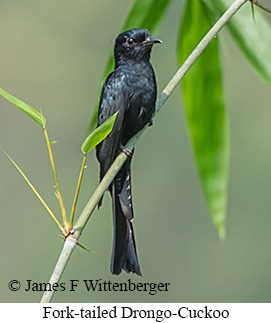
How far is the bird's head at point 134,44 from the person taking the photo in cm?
104

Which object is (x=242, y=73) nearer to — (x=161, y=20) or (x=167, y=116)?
(x=167, y=116)

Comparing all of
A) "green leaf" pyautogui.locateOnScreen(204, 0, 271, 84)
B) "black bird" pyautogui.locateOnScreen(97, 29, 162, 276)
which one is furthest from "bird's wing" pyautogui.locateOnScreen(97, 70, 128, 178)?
"green leaf" pyautogui.locateOnScreen(204, 0, 271, 84)

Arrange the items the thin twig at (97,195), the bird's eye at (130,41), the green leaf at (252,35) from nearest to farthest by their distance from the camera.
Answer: the thin twig at (97,195), the green leaf at (252,35), the bird's eye at (130,41)

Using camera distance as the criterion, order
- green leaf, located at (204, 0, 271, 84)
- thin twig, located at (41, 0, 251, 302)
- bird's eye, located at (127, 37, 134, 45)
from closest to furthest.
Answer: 1. thin twig, located at (41, 0, 251, 302)
2. green leaf, located at (204, 0, 271, 84)
3. bird's eye, located at (127, 37, 134, 45)

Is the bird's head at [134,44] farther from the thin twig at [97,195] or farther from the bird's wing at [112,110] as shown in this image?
the thin twig at [97,195]

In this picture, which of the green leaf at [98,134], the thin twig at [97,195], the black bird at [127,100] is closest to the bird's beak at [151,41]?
the black bird at [127,100]

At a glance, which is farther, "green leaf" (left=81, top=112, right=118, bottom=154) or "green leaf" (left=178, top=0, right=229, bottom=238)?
"green leaf" (left=178, top=0, right=229, bottom=238)

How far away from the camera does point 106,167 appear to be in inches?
38.2

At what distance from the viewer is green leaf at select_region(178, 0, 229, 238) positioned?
101 cm

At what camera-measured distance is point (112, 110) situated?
40.9 inches

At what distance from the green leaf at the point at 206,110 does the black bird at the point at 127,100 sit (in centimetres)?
6

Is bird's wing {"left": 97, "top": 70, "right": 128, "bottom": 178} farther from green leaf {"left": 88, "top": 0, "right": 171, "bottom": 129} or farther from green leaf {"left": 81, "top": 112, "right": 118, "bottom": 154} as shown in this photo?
green leaf {"left": 81, "top": 112, "right": 118, "bottom": 154}

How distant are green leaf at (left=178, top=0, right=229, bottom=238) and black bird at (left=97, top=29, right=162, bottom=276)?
6 centimetres

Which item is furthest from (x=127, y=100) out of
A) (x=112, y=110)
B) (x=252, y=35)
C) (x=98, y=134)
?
(x=98, y=134)
